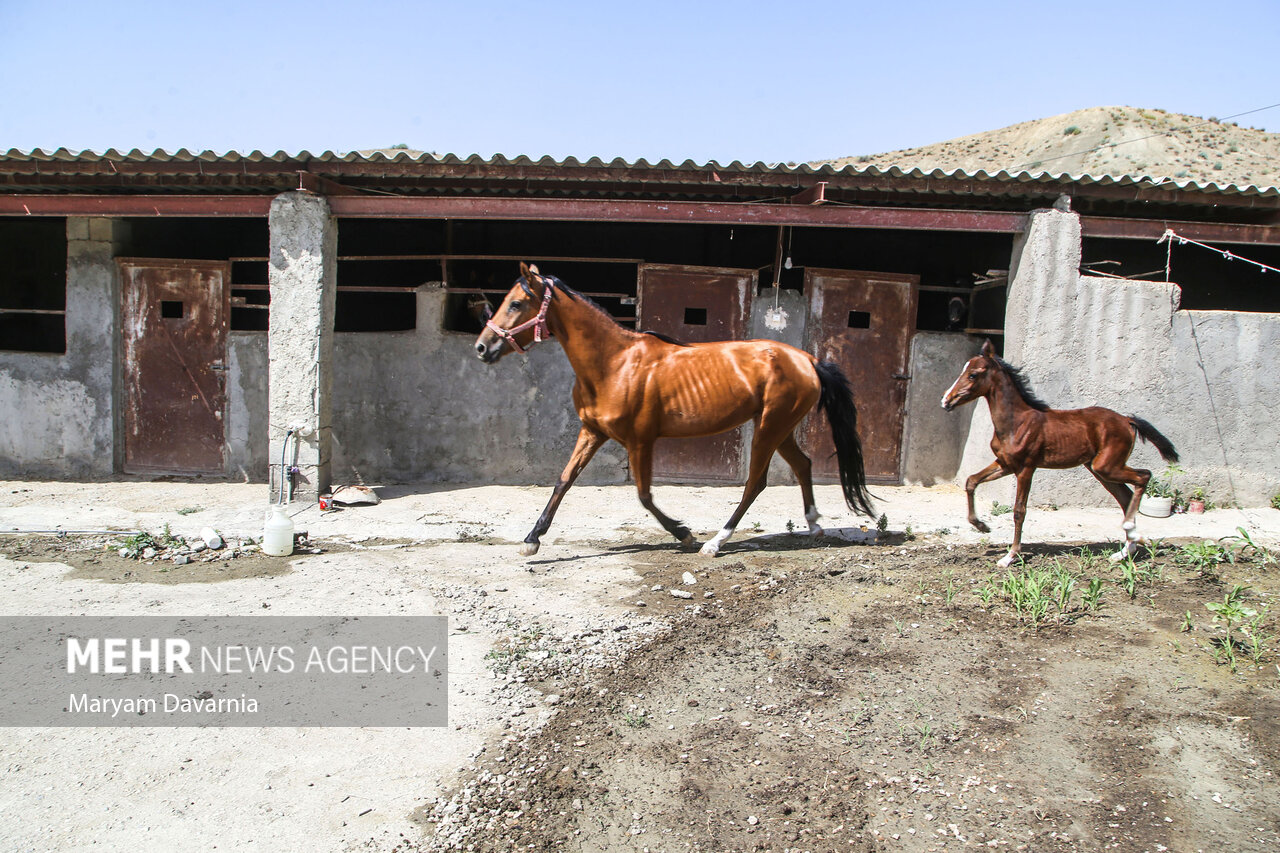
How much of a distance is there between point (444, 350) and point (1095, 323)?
21.1 ft

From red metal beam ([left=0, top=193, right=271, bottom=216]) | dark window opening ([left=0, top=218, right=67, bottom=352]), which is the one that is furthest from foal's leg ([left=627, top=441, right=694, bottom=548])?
dark window opening ([left=0, top=218, right=67, bottom=352])

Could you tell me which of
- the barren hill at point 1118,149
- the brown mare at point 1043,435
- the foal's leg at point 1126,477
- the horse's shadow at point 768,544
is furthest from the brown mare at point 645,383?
the barren hill at point 1118,149

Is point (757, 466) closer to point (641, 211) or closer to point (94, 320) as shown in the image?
point (641, 211)

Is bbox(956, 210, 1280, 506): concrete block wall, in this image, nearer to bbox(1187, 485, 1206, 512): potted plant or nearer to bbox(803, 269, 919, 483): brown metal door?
bbox(1187, 485, 1206, 512): potted plant

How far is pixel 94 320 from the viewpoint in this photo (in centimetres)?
800

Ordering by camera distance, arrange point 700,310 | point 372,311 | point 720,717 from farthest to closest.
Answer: point 372,311 → point 700,310 → point 720,717

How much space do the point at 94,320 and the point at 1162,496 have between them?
10914 mm

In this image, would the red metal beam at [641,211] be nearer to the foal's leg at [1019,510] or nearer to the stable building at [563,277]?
the stable building at [563,277]

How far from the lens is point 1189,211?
756 centimetres

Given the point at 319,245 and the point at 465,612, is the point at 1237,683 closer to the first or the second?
the point at 465,612

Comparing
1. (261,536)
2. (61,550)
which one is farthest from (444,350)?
(61,550)

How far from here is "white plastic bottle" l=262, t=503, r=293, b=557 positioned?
524 cm

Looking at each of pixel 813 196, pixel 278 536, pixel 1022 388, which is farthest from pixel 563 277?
pixel 1022 388

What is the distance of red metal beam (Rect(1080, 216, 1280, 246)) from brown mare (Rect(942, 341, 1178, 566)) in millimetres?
2867
